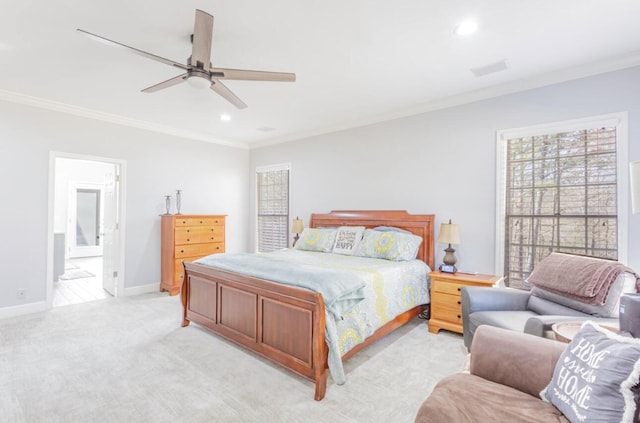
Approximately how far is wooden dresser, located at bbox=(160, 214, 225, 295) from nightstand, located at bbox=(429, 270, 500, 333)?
3.64 meters

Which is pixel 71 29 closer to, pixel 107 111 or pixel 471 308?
pixel 107 111

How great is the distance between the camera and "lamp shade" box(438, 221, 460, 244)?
11.5 ft

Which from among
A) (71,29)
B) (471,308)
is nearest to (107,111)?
(71,29)

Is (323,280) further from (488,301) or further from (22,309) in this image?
(22,309)

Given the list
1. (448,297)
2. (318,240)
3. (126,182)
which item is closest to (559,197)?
(448,297)

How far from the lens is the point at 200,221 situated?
5199mm

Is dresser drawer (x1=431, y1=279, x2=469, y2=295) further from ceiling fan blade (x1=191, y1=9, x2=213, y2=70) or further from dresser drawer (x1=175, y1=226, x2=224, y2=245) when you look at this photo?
dresser drawer (x1=175, y1=226, x2=224, y2=245)

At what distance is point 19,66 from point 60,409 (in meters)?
3.18

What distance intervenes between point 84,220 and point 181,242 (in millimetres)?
5824

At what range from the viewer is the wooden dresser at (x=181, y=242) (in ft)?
16.0

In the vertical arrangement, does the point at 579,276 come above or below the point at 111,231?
below

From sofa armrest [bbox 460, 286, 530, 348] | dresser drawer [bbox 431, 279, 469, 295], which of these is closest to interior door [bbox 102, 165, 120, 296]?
dresser drawer [bbox 431, 279, 469, 295]

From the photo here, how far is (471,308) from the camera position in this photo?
8.93 ft

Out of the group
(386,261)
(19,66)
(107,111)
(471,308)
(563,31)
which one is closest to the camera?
(563,31)
